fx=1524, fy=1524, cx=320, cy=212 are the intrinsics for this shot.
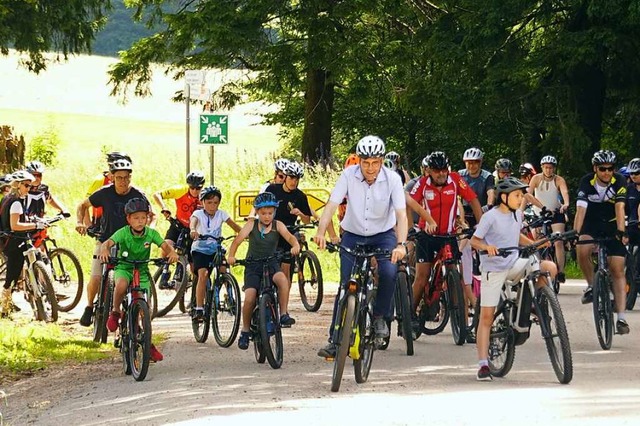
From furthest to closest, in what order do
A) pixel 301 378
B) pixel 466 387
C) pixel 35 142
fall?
pixel 35 142, pixel 301 378, pixel 466 387

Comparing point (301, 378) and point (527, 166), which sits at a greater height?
point (527, 166)

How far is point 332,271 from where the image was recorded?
27.0m

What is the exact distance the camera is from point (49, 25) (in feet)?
98.5

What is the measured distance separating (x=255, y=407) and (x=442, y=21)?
19.3 meters

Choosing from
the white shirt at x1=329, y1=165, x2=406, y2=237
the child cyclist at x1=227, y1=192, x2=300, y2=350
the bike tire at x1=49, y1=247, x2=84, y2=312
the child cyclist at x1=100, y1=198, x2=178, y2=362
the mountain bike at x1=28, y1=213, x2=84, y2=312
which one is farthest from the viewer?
the bike tire at x1=49, y1=247, x2=84, y2=312

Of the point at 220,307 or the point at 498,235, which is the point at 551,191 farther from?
the point at 498,235

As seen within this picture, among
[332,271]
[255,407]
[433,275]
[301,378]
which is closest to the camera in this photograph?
[255,407]

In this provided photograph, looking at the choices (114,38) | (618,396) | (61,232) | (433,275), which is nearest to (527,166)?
(433,275)

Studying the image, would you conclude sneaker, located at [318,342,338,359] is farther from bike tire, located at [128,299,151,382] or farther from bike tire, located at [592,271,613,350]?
bike tire, located at [592,271,613,350]

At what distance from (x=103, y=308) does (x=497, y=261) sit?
17.4 feet

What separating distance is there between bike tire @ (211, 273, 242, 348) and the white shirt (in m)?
2.52

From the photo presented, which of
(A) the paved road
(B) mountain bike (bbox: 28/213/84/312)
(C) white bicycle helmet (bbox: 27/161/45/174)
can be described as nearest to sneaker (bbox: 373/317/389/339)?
(A) the paved road

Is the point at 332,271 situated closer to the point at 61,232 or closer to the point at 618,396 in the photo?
the point at 61,232

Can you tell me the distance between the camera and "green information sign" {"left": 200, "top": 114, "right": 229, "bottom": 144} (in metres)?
25.8
